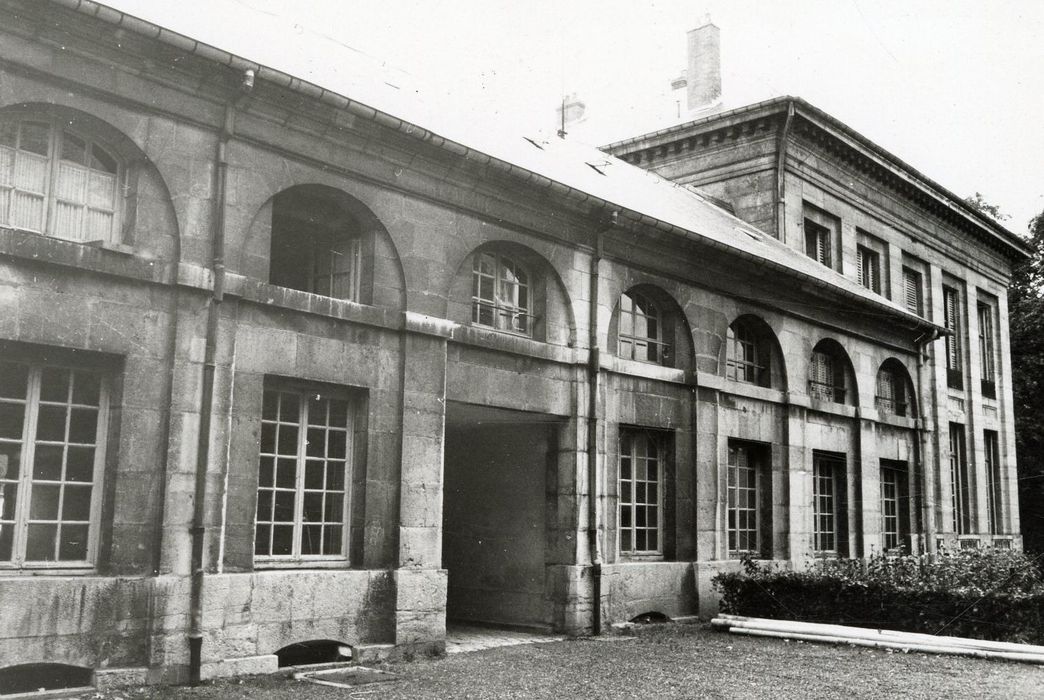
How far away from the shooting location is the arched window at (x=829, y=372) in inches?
776

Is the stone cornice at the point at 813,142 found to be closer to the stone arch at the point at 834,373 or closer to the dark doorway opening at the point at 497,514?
the stone arch at the point at 834,373

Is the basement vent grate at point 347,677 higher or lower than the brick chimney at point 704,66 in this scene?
lower

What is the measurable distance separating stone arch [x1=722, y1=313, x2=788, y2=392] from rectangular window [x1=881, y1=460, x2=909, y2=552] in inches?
177

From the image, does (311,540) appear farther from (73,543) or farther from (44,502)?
(44,502)

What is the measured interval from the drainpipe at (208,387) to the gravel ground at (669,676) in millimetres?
581

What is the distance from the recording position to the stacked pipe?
12.1m

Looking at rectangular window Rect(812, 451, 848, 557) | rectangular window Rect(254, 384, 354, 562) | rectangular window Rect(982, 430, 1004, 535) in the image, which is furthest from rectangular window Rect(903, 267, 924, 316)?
rectangular window Rect(254, 384, 354, 562)

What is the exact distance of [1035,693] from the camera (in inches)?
387

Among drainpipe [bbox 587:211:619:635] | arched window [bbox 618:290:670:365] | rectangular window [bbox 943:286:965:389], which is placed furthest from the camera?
rectangular window [bbox 943:286:965:389]

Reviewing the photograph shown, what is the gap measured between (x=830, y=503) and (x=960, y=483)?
36.0ft

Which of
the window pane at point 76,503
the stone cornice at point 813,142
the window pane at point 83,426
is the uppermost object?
the stone cornice at point 813,142

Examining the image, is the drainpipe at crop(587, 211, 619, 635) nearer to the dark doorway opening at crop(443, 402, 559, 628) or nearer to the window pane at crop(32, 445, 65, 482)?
the dark doorway opening at crop(443, 402, 559, 628)

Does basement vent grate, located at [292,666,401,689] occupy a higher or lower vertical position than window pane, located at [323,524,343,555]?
lower

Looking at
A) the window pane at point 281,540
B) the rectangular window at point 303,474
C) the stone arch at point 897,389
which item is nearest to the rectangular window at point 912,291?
the stone arch at point 897,389
